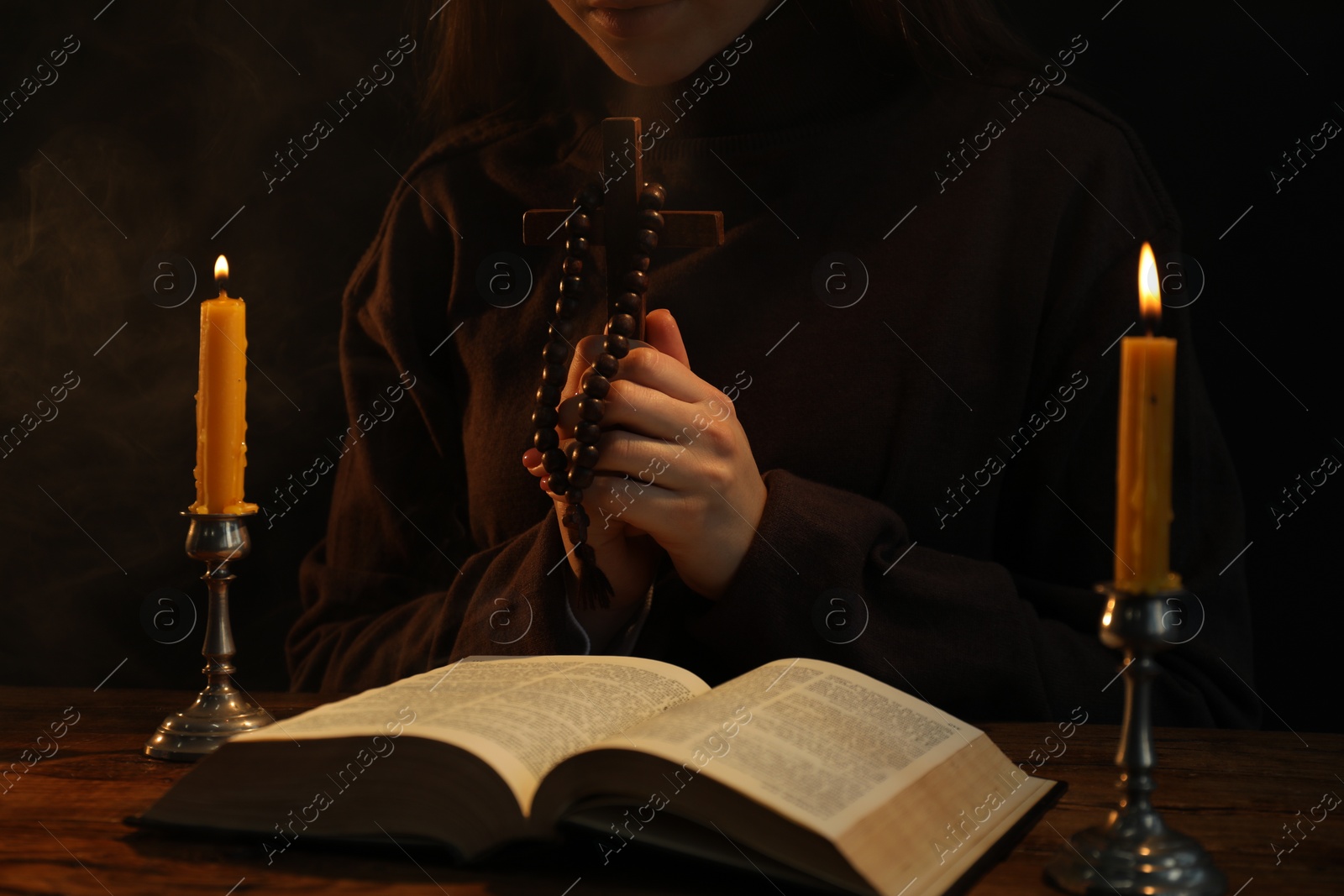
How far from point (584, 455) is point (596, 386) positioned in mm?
67

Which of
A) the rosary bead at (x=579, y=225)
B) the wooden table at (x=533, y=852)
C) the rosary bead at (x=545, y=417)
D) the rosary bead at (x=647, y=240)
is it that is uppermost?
the rosary bead at (x=579, y=225)

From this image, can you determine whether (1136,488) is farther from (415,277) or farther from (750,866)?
(415,277)

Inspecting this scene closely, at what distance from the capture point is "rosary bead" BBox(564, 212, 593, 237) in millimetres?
1161

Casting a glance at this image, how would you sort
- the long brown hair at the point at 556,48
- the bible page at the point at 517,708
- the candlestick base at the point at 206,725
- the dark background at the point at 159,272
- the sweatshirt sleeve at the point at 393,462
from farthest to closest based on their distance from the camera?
the dark background at the point at 159,272 → the sweatshirt sleeve at the point at 393,462 → the long brown hair at the point at 556,48 → the candlestick base at the point at 206,725 → the bible page at the point at 517,708

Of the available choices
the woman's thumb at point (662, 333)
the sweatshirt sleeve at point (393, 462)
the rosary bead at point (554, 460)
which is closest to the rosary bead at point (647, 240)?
the woman's thumb at point (662, 333)

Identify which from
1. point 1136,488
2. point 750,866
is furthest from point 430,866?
point 1136,488

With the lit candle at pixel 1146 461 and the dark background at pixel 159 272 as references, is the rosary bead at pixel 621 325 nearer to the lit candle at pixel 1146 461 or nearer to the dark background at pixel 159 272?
the lit candle at pixel 1146 461

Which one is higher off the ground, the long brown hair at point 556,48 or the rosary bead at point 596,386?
the long brown hair at point 556,48

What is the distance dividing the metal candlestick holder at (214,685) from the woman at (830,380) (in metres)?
0.32

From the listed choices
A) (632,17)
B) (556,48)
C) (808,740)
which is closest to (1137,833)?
(808,740)

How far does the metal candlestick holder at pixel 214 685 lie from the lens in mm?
1027

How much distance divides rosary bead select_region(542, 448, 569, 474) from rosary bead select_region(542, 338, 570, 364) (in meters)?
0.08

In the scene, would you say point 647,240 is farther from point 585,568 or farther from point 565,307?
point 585,568

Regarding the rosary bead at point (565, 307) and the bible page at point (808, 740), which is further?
the rosary bead at point (565, 307)
